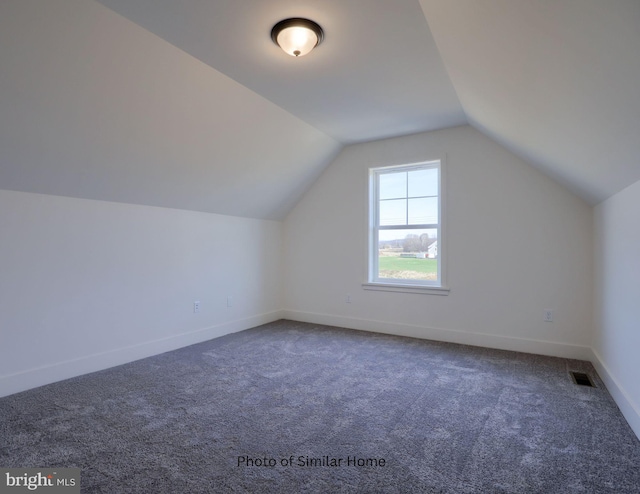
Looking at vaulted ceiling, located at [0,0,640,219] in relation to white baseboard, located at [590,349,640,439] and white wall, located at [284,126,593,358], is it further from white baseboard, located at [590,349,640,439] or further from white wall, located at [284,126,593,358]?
white baseboard, located at [590,349,640,439]

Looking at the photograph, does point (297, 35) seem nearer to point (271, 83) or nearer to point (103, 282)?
point (271, 83)

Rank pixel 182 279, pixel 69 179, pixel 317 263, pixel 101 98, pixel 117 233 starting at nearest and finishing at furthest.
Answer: pixel 101 98 < pixel 69 179 < pixel 117 233 < pixel 182 279 < pixel 317 263

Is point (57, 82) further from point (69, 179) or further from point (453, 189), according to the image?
point (453, 189)

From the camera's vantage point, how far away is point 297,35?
2113 mm

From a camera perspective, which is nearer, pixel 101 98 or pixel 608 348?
pixel 101 98

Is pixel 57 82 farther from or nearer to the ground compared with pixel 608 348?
farther from the ground

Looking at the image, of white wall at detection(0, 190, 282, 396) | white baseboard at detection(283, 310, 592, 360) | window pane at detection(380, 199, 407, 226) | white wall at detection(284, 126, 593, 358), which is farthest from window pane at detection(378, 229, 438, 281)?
white wall at detection(0, 190, 282, 396)

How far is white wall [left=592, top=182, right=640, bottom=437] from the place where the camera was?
2.10m

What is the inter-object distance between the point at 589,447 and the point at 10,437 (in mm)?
3240

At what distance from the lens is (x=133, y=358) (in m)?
3.28

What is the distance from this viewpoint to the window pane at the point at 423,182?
420cm

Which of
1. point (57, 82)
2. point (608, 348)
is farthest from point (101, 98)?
point (608, 348)

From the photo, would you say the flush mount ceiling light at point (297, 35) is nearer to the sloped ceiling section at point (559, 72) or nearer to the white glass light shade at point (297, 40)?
the white glass light shade at point (297, 40)

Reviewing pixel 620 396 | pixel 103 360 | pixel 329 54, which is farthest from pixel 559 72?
pixel 103 360
